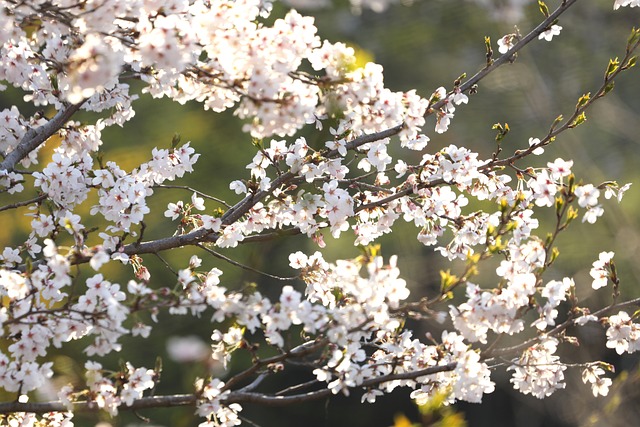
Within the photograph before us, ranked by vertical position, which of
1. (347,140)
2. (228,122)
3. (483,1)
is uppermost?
(483,1)

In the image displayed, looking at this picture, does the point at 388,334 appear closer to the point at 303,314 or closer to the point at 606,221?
the point at 303,314

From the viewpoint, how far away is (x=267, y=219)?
2.90 m

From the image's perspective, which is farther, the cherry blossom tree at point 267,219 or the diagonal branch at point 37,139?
the diagonal branch at point 37,139

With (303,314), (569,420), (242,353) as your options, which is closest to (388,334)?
(303,314)

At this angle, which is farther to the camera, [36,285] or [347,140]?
[347,140]

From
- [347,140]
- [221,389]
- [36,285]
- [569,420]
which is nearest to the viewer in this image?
[36,285]

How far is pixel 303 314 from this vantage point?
2.21 m

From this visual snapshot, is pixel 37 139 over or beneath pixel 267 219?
over

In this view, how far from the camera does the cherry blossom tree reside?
218 cm

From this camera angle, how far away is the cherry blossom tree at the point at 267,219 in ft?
7.15

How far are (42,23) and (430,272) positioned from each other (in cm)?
771

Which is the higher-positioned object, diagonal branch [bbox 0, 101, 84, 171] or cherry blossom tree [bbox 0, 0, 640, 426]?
diagonal branch [bbox 0, 101, 84, 171]

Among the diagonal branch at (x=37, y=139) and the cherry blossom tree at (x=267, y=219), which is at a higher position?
the diagonal branch at (x=37, y=139)

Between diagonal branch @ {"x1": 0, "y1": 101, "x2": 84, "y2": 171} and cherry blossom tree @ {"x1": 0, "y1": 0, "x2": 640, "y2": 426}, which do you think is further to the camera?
diagonal branch @ {"x1": 0, "y1": 101, "x2": 84, "y2": 171}
